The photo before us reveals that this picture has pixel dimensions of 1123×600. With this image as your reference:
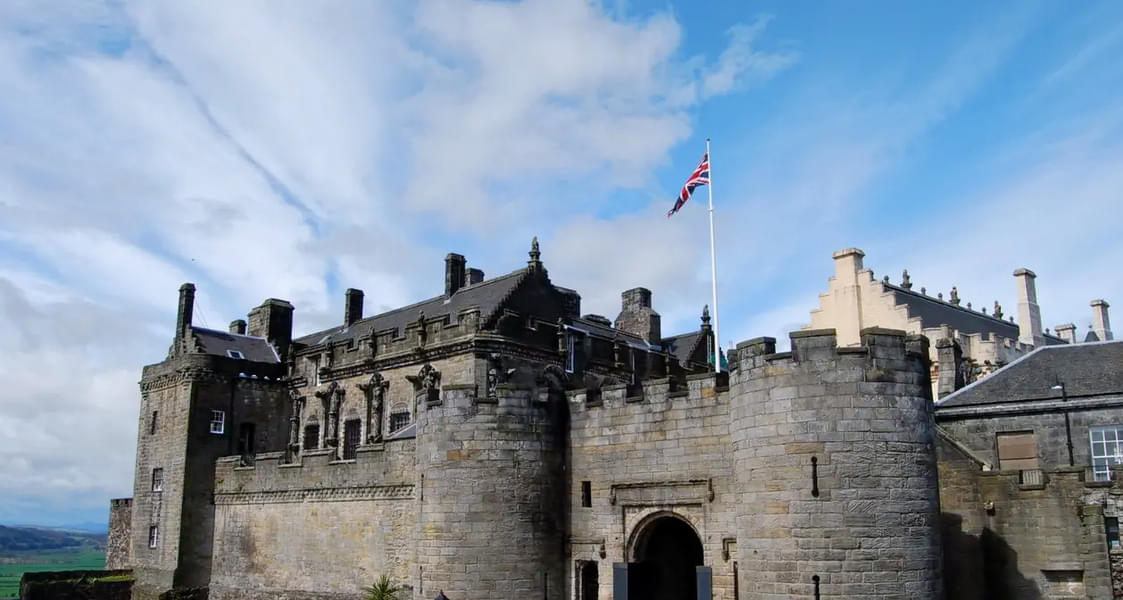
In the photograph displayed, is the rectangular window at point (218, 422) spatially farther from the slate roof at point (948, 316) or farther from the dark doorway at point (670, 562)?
the slate roof at point (948, 316)

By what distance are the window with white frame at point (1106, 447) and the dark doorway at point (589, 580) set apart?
11257 mm

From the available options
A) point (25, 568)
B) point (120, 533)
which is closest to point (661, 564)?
point (120, 533)

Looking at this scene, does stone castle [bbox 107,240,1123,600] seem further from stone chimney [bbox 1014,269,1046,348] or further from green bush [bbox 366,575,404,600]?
stone chimney [bbox 1014,269,1046,348]

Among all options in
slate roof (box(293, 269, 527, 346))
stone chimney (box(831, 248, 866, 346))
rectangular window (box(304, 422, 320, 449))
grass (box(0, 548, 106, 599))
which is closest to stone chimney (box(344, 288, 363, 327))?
slate roof (box(293, 269, 527, 346))

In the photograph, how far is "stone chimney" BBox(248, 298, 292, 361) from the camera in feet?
135

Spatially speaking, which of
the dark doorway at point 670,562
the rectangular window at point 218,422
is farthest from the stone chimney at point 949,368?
the rectangular window at point 218,422

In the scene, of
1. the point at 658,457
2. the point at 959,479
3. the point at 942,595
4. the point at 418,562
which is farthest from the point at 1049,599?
the point at 418,562

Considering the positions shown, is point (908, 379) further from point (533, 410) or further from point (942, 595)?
point (533, 410)

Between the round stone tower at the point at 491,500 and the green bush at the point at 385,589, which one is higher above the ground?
the round stone tower at the point at 491,500

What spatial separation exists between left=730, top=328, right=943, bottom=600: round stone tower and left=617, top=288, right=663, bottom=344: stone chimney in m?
23.4

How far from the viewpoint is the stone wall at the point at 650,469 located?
19688 mm

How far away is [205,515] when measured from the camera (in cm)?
3466

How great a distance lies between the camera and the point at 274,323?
41.4m

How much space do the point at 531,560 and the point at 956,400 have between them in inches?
435
